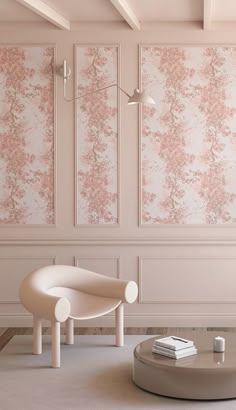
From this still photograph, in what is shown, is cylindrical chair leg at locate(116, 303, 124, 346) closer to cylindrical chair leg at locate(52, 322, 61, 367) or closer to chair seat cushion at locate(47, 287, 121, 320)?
chair seat cushion at locate(47, 287, 121, 320)

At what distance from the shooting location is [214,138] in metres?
6.03

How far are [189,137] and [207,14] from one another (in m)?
1.15

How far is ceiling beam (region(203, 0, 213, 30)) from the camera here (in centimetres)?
498

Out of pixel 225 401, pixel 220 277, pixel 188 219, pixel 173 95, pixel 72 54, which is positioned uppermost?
pixel 72 54

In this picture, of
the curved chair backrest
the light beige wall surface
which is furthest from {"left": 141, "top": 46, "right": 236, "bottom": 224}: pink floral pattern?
the curved chair backrest

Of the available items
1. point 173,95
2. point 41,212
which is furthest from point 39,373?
point 173,95

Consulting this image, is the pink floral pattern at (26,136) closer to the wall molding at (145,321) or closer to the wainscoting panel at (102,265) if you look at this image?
the wainscoting panel at (102,265)

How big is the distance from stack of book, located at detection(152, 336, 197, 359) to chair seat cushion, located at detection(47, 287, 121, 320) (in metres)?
0.80

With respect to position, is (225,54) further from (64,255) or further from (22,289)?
(22,289)

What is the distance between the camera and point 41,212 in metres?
6.07

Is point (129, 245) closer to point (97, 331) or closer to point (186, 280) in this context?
point (186, 280)

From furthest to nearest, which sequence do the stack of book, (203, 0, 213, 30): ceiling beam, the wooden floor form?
1. the wooden floor
2. (203, 0, 213, 30): ceiling beam
3. the stack of book

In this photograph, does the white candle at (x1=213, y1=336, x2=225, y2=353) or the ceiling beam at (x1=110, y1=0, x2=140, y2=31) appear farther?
the ceiling beam at (x1=110, y1=0, x2=140, y2=31)

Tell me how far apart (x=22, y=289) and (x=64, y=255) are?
1144mm
